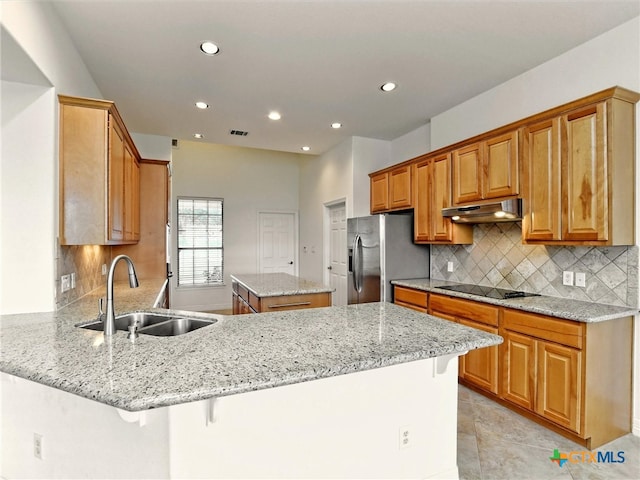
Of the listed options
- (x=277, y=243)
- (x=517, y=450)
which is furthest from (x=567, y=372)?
(x=277, y=243)

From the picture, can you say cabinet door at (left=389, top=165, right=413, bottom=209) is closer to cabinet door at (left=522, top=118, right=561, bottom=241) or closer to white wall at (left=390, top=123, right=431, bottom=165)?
white wall at (left=390, top=123, right=431, bottom=165)

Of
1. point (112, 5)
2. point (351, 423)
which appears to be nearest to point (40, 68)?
point (112, 5)

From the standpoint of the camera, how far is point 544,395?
2400 millimetres

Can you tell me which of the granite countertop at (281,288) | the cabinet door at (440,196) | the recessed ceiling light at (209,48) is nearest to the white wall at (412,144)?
the cabinet door at (440,196)

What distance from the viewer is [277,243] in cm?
725

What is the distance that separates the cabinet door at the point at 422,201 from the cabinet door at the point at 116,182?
9.92ft

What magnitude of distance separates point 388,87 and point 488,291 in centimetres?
220

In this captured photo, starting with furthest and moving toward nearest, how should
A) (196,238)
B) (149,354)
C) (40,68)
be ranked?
(196,238) < (40,68) < (149,354)

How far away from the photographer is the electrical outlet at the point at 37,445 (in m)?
1.59

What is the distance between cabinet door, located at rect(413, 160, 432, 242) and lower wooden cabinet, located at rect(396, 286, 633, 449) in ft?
4.27

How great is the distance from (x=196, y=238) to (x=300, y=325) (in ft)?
18.3

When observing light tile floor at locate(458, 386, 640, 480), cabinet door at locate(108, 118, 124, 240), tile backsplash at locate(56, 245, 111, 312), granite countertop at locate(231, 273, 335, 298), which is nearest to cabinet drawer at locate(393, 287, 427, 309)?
granite countertop at locate(231, 273, 335, 298)

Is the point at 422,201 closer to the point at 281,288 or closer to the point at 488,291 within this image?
the point at 488,291

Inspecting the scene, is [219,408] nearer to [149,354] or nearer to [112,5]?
[149,354]
